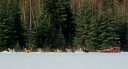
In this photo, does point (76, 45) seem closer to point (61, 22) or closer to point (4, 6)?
point (61, 22)

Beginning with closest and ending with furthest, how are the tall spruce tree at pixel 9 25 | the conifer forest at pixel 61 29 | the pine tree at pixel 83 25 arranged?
the tall spruce tree at pixel 9 25 → the conifer forest at pixel 61 29 → the pine tree at pixel 83 25

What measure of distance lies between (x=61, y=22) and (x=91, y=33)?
428 centimetres

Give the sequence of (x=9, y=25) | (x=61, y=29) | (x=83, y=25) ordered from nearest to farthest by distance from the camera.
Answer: (x=9, y=25), (x=83, y=25), (x=61, y=29)

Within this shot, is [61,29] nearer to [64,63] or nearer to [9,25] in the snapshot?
Result: [9,25]

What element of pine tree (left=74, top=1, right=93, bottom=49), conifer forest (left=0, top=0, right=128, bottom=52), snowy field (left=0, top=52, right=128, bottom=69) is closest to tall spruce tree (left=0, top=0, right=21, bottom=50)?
conifer forest (left=0, top=0, right=128, bottom=52)

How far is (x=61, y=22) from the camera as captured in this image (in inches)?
1175

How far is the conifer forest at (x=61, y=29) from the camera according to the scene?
2600 cm

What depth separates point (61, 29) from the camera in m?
29.7

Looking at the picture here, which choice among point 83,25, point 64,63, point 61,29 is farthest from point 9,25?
point 64,63

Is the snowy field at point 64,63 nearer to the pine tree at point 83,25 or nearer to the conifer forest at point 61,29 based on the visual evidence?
the conifer forest at point 61,29

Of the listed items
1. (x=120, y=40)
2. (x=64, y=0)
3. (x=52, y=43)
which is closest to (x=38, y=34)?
(x=52, y=43)

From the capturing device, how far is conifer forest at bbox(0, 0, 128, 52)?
26.0 m

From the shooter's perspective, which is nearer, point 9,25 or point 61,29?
point 9,25

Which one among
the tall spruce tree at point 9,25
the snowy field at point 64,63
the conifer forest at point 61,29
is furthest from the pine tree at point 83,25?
the snowy field at point 64,63
